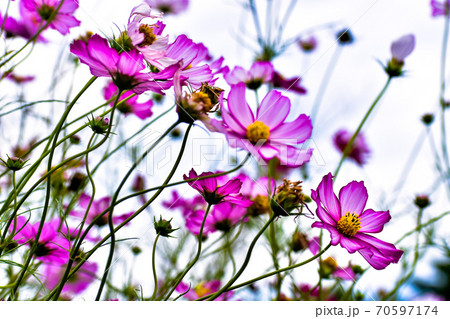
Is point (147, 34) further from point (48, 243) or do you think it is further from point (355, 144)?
point (355, 144)

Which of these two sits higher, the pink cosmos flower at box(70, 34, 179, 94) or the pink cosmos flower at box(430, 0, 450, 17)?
the pink cosmos flower at box(430, 0, 450, 17)

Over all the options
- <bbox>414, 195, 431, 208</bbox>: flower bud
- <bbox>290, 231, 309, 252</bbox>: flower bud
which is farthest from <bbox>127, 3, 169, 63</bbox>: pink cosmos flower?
<bbox>414, 195, 431, 208</bbox>: flower bud

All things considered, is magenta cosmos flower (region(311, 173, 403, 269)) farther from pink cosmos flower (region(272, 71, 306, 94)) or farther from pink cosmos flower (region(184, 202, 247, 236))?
pink cosmos flower (region(272, 71, 306, 94))

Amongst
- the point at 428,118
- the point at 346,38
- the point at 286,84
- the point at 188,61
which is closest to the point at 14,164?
the point at 188,61

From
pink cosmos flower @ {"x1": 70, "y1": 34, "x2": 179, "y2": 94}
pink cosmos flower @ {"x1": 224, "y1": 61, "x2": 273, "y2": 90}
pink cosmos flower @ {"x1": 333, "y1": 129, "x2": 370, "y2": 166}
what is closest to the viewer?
pink cosmos flower @ {"x1": 70, "y1": 34, "x2": 179, "y2": 94}

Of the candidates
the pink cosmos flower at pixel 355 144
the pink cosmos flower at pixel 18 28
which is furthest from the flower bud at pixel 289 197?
the pink cosmos flower at pixel 355 144

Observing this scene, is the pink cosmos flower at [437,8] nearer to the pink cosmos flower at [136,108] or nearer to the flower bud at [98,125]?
the pink cosmos flower at [136,108]

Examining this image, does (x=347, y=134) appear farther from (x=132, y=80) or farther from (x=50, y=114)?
(x=132, y=80)
